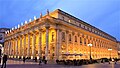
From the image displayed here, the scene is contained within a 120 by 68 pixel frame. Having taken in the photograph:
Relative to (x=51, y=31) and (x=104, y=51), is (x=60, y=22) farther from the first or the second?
(x=104, y=51)

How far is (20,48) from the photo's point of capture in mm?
82500

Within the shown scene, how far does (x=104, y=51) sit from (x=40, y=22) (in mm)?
64899

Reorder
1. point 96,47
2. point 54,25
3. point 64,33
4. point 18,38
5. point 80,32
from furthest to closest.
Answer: point 96,47 → point 18,38 → point 80,32 → point 64,33 → point 54,25

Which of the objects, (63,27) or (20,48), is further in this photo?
(20,48)

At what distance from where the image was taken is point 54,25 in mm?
61938

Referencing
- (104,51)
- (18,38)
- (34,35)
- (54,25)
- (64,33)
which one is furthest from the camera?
(104,51)

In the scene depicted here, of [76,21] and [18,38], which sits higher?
[76,21]

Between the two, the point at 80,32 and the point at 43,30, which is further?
the point at 80,32

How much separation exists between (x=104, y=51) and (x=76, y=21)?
45458 millimetres

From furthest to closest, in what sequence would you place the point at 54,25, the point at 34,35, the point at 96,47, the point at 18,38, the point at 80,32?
1. the point at 96,47
2. the point at 18,38
3. the point at 80,32
4. the point at 34,35
5. the point at 54,25

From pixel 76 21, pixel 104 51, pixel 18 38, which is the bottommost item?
pixel 104 51

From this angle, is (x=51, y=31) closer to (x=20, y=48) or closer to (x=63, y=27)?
(x=63, y=27)

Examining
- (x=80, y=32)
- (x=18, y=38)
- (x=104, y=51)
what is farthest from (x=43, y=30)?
(x=104, y=51)

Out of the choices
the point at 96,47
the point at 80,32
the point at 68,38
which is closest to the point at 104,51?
the point at 96,47
